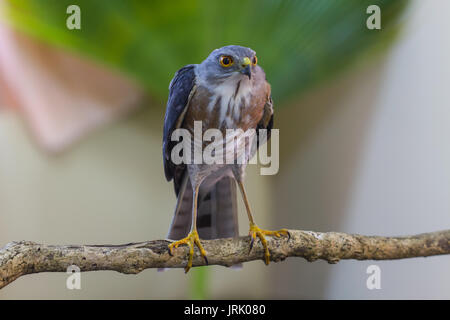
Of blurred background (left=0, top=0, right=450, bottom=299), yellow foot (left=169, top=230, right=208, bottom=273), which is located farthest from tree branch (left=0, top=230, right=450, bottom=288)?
blurred background (left=0, top=0, right=450, bottom=299)

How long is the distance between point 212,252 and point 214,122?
0.37 m

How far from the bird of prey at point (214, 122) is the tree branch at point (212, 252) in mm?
30

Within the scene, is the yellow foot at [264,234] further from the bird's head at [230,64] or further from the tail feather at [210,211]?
the bird's head at [230,64]

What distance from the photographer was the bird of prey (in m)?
1.00

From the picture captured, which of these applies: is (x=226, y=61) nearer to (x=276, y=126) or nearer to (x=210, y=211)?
(x=276, y=126)

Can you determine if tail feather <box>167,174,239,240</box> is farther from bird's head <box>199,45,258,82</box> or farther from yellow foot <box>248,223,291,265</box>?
bird's head <box>199,45,258,82</box>

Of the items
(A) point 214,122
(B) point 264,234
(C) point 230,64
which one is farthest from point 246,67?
(B) point 264,234

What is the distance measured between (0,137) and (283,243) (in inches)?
39.0

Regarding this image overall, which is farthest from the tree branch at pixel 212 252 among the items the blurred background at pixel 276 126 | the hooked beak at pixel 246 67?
the hooked beak at pixel 246 67

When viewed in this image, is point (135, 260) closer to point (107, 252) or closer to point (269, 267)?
point (107, 252)

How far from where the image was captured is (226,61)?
0.98 meters

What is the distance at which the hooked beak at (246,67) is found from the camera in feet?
3.11

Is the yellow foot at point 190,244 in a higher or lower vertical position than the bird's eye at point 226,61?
lower

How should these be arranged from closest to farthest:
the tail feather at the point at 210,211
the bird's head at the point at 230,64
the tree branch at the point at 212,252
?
the tree branch at the point at 212,252
the bird's head at the point at 230,64
the tail feather at the point at 210,211
